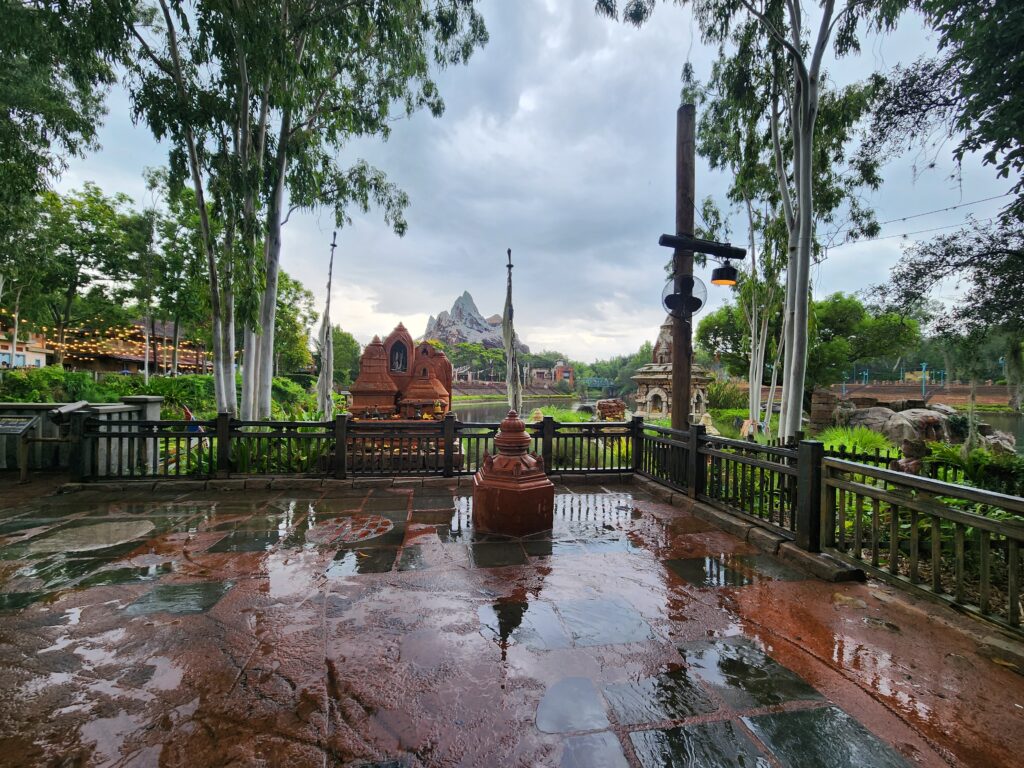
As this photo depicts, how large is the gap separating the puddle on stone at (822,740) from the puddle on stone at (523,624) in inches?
36.9

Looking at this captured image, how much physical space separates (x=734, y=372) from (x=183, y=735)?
2632 centimetres

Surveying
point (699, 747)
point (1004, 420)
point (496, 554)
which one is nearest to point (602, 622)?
point (699, 747)

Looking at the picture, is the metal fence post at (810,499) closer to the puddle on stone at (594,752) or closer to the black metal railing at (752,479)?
the black metal railing at (752,479)

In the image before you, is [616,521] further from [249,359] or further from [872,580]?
[249,359]

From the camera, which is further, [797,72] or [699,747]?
[797,72]

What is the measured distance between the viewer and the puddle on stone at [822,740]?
5.04 feet

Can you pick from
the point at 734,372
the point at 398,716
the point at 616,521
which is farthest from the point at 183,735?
the point at 734,372

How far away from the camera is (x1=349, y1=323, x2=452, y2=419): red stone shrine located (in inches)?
565

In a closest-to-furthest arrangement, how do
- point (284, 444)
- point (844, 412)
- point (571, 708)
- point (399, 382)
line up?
point (571, 708) < point (284, 444) < point (399, 382) < point (844, 412)

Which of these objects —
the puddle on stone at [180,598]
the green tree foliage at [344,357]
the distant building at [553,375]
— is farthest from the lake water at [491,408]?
the puddle on stone at [180,598]

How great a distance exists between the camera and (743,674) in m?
2.03

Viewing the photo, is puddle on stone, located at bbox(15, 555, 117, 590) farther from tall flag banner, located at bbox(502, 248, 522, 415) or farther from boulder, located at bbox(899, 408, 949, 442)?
boulder, located at bbox(899, 408, 949, 442)

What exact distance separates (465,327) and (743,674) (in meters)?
75.1

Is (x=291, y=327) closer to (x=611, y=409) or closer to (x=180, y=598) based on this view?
(x=611, y=409)
